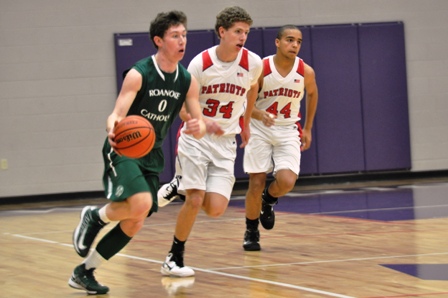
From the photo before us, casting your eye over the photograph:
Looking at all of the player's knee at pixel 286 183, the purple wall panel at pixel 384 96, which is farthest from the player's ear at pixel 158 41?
the purple wall panel at pixel 384 96

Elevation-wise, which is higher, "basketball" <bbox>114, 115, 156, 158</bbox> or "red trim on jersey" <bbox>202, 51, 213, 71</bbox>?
"red trim on jersey" <bbox>202, 51, 213, 71</bbox>

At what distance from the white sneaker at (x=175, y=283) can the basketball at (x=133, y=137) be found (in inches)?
36.3

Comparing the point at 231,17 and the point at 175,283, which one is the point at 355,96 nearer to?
the point at 231,17

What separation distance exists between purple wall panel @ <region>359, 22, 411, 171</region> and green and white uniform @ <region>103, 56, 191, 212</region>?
861 cm

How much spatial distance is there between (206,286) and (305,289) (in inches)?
25.2

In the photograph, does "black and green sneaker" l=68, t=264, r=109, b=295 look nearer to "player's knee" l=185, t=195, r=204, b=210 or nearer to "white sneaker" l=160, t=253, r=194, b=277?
"white sneaker" l=160, t=253, r=194, b=277

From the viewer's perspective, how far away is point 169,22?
527cm

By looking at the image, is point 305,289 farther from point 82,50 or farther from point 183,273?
point 82,50

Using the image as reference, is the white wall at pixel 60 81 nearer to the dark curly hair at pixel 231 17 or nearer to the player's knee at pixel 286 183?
the player's knee at pixel 286 183

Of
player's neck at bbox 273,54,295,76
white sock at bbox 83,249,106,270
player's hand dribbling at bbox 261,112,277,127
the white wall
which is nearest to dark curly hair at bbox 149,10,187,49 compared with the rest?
white sock at bbox 83,249,106,270

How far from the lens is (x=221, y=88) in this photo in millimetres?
6230

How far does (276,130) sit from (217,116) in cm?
113

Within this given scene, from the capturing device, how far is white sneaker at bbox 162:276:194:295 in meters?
5.25

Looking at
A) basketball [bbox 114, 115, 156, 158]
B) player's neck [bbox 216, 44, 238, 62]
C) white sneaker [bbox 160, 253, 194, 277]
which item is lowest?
white sneaker [bbox 160, 253, 194, 277]
